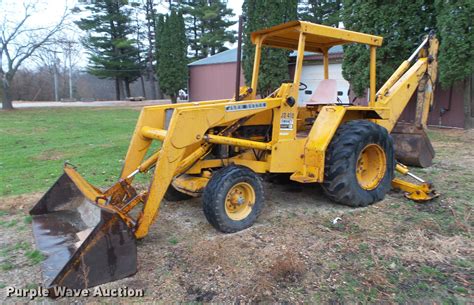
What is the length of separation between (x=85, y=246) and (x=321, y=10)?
2837 centimetres

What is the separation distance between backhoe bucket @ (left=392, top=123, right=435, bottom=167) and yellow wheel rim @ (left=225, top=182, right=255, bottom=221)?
3456 millimetres

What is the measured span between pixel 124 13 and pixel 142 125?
3393 cm

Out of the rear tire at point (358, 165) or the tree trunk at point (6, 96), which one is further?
the tree trunk at point (6, 96)

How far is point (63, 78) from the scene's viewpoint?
145 ft

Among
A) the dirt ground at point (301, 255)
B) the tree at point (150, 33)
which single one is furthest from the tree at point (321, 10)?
the dirt ground at point (301, 255)

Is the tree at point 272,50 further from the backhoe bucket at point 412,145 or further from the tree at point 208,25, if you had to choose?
the tree at point 208,25

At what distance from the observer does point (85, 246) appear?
9.77ft

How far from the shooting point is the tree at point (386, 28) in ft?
37.7

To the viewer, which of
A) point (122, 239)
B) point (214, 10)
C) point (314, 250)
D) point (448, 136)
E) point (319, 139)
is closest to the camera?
point (122, 239)

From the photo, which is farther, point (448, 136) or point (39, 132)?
point (39, 132)

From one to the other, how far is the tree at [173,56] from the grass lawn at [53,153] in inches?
511

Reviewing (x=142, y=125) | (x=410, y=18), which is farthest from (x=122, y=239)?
(x=410, y=18)

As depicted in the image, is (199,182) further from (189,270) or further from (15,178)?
(15,178)

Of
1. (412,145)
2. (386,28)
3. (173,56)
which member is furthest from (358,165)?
(173,56)
